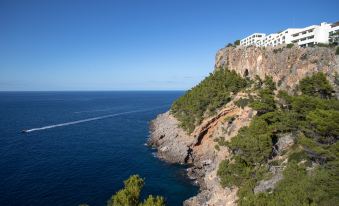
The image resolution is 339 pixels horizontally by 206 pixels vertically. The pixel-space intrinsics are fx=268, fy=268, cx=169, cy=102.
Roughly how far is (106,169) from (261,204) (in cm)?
3835

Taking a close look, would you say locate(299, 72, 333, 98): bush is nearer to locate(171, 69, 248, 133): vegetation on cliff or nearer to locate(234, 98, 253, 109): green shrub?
locate(234, 98, 253, 109): green shrub

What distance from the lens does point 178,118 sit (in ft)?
282

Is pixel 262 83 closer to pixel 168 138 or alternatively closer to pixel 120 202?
pixel 168 138

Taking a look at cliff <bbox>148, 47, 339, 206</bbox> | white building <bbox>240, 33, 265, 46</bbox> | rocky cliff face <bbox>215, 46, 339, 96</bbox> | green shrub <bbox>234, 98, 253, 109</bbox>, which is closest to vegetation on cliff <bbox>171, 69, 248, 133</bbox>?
cliff <bbox>148, 47, 339, 206</bbox>

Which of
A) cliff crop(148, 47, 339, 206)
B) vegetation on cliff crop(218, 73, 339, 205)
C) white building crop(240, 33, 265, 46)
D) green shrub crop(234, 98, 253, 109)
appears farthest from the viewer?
white building crop(240, 33, 265, 46)

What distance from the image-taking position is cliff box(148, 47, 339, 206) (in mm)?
47812

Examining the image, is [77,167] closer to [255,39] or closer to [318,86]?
[318,86]

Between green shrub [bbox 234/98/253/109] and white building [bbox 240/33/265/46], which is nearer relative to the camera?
green shrub [bbox 234/98/253/109]

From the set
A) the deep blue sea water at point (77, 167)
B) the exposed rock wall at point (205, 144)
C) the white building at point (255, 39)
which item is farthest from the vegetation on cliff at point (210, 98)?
the white building at point (255, 39)

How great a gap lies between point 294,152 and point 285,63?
2883cm

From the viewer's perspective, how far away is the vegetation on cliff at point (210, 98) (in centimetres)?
7150

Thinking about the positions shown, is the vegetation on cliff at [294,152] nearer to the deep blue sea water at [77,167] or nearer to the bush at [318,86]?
the bush at [318,86]

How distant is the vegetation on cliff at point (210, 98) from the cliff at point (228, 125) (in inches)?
68.7

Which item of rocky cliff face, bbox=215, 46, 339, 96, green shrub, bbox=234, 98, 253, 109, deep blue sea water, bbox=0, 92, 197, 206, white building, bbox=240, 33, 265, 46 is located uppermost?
white building, bbox=240, 33, 265, 46
